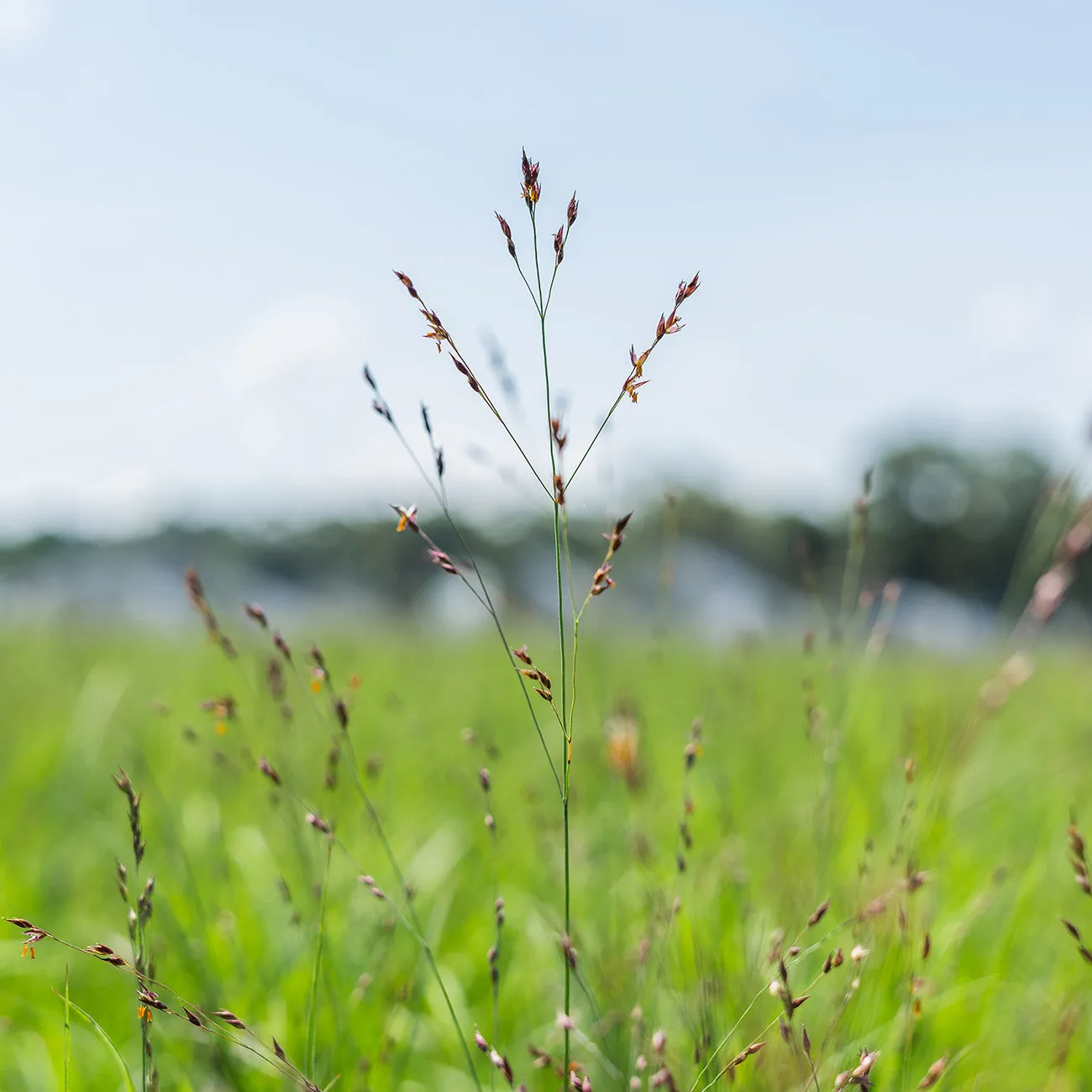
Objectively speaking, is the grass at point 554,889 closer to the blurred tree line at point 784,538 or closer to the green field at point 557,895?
the green field at point 557,895

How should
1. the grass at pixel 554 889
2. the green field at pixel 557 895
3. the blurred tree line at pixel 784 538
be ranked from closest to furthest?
the grass at pixel 554 889, the green field at pixel 557 895, the blurred tree line at pixel 784 538

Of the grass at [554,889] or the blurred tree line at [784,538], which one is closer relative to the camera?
the grass at [554,889]

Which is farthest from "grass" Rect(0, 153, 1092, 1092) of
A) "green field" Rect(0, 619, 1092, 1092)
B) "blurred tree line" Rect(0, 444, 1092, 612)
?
"blurred tree line" Rect(0, 444, 1092, 612)

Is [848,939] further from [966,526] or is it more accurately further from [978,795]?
[966,526]

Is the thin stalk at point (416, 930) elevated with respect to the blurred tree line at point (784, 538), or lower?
elevated

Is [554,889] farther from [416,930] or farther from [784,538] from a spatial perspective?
[784,538]

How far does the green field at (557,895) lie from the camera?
1404 millimetres

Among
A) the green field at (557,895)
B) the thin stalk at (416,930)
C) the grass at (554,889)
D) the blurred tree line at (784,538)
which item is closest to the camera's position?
the thin stalk at (416,930)

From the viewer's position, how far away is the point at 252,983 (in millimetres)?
1642

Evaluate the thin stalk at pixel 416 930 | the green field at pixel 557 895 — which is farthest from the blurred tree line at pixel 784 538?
the thin stalk at pixel 416 930

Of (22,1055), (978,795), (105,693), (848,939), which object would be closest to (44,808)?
(105,693)

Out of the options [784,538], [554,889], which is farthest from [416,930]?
[784,538]

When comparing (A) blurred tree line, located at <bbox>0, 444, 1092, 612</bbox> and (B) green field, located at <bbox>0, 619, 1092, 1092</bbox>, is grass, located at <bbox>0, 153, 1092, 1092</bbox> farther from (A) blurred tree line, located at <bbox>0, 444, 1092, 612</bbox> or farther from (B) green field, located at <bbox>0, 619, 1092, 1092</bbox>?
(A) blurred tree line, located at <bbox>0, 444, 1092, 612</bbox>

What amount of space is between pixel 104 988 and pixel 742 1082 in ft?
4.59
